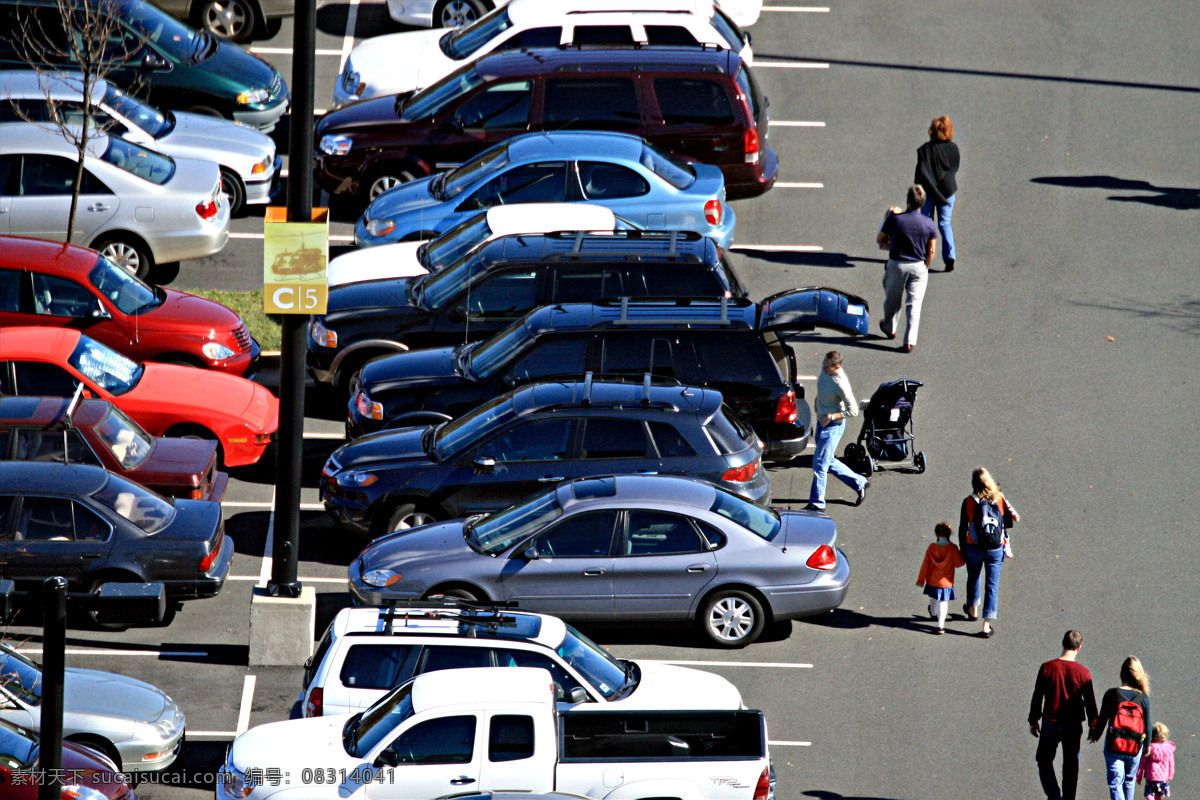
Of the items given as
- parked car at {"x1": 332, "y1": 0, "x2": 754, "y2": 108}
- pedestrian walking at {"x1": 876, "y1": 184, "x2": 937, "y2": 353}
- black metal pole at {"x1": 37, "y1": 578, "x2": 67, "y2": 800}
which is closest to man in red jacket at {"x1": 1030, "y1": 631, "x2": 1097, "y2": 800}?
black metal pole at {"x1": 37, "y1": 578, "x2": 67, "y2": 800}

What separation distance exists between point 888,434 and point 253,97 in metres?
10.4

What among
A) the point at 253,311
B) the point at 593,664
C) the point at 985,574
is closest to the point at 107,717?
the point at 593,664

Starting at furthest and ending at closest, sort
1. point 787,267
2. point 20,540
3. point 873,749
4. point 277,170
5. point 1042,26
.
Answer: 1. point 1042,26
2. point 277,170
3. point 787,267
4. point 20,540
5. point 873,749

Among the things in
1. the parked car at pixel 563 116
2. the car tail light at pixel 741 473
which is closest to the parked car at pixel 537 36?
the parked car at pixel 563 116

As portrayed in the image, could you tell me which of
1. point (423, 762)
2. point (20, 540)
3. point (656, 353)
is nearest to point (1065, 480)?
point (656, 353)

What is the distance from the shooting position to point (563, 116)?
21297mm

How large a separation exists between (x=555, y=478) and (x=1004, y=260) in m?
8.22

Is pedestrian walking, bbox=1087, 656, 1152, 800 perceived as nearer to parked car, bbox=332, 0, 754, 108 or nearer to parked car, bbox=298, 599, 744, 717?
parked car, bbox=298, 599, 744, 717

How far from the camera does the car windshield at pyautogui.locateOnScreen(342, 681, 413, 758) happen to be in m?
11.1

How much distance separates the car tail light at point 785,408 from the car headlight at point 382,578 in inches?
179

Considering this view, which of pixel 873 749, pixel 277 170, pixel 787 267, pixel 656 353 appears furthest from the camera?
pixel 277 170

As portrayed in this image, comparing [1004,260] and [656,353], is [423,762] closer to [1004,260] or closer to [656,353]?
[656,353]

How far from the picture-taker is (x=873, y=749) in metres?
13.0

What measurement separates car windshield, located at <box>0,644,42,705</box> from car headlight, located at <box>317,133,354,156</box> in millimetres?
9961
